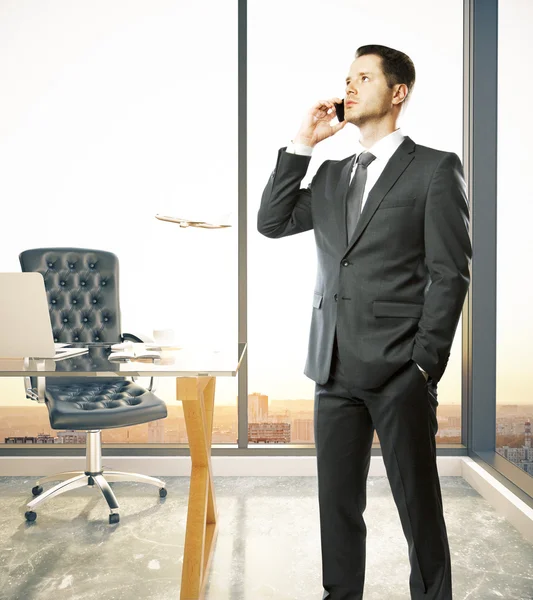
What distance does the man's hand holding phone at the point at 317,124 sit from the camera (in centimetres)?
182

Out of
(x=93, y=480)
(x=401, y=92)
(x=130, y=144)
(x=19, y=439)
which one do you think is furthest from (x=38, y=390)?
(x=401, y=92)

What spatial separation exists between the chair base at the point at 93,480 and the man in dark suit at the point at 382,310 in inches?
51.6

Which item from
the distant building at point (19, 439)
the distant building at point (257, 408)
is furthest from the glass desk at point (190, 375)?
the distant building at point (19, 439)

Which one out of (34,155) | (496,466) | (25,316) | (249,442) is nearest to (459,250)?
(25,316)

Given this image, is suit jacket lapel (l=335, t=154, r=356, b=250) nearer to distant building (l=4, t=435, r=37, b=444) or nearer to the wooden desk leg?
the wooden desk leg

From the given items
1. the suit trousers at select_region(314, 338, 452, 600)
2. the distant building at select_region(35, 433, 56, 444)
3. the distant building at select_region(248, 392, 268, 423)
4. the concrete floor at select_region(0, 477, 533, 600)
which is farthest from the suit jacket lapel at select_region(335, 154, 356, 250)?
the distant building at select_region(35, 433, 56, 444)

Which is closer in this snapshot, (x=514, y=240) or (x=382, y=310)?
(x=382, y=310)

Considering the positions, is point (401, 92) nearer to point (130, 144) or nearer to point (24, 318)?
point (24, 318)

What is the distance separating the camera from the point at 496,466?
3137mm

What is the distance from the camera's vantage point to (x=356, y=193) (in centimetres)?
180

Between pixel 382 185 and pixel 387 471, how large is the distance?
82 cm

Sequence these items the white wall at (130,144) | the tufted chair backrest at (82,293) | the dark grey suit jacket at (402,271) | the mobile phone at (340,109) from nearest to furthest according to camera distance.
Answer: the dark grey suit jacket at (402,271)
the mobile phone at (340,109)
the tufted chair backrest at (82,293)
the white wall at (130,144)

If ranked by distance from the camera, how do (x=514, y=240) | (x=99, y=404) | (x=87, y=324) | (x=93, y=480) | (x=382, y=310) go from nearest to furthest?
(x=382, y=310)
(x=99, y=404)
(x=93, y=480)
(x=514, y=240)
(x=87, y=324)

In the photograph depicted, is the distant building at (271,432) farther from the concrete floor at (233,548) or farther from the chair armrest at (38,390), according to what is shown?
the chair armrest at (38,390)
